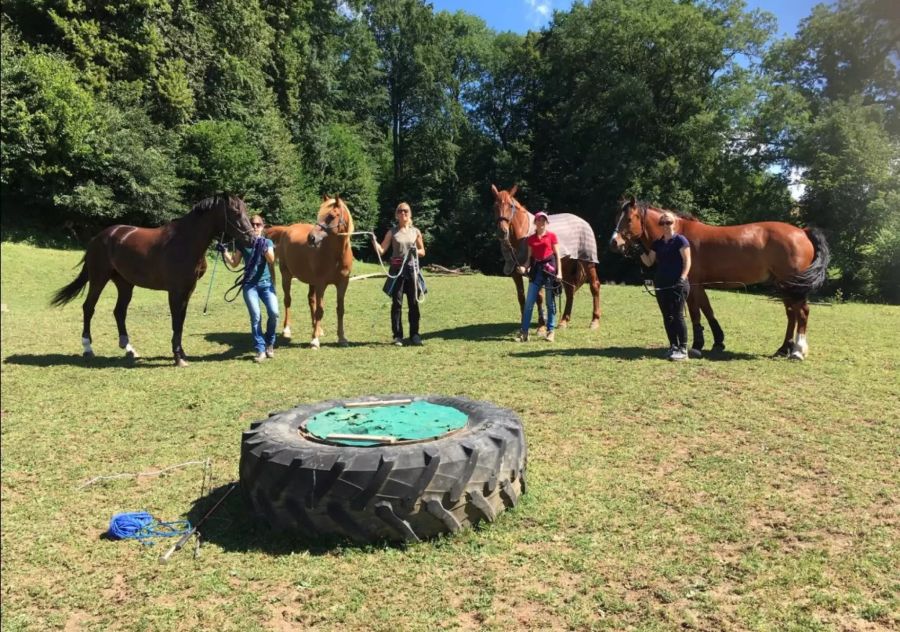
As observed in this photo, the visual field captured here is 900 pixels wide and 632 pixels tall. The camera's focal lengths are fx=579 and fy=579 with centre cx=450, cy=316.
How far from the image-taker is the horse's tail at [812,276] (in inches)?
307

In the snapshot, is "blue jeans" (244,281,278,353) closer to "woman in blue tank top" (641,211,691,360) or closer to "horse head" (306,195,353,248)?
"horse head" (306,195,353,248)

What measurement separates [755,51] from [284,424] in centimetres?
3909

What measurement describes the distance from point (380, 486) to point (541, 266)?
6.55m

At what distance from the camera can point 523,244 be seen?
9.89 metres

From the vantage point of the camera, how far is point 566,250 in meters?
10.5

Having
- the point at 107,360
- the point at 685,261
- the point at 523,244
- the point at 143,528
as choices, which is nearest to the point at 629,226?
the point at 685,261

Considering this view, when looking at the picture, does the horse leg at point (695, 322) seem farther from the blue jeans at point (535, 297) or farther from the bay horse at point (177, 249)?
the bay horse at point (177, 249)

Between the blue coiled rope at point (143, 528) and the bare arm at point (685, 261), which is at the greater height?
the bare arm at point (685, 261)

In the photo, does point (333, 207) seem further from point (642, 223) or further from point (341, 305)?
point (642, 223)

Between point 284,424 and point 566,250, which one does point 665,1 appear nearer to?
point 566,250

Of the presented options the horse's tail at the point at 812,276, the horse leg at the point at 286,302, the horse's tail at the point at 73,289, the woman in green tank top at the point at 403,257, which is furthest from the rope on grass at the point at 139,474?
the horse's tail at the point at 812,276

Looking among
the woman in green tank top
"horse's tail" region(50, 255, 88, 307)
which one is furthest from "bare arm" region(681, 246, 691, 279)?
"horse's tail" region(50, 255, 88, 307)

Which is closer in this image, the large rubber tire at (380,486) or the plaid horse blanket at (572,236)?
the large rubber tire at (380,486)

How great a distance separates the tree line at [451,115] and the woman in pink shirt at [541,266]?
11.2m
